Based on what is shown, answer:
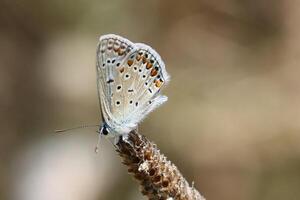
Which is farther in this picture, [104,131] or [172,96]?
[172,96]

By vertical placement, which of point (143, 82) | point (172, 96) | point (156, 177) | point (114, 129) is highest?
point (172, 96)

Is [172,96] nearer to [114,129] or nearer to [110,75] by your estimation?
[110,75]

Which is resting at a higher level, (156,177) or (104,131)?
(104,131)

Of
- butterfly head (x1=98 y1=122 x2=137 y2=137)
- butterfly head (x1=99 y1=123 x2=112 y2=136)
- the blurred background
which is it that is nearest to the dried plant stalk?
butterfly head (x1=98 y1=122 x2=137 y2=137)

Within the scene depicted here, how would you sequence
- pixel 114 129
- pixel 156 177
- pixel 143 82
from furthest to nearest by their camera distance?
pixel 143 82 < pixel 114 129 < pixel 156 177

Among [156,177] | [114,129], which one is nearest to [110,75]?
[114,129]

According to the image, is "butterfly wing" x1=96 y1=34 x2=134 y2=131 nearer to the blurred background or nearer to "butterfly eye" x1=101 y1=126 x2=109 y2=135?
"butterfly eye" x1=101 y1=126 x2=109 y2=135

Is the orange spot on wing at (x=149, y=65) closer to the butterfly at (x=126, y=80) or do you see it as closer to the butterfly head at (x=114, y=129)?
the butterfly at (x=126, y=80)

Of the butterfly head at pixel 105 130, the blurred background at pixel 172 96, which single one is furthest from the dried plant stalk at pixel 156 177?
the blurred background at pixel 172 96
